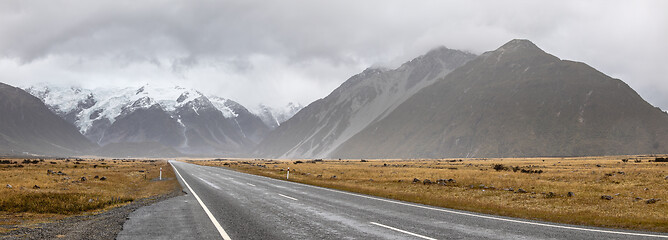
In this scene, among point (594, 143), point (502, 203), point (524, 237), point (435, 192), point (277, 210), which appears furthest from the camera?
point (594, 143)

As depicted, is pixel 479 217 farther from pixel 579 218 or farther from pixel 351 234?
pixel 351 234

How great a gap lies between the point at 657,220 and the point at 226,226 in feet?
53.2

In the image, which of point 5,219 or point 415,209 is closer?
point 5,219

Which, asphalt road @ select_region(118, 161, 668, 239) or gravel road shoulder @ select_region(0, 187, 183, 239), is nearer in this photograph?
gravel road shoulder @ select_region(0, 187, 183, 239)

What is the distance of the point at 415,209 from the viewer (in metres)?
18.5

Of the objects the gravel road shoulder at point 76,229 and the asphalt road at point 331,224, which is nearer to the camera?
the gravel road shoulder at point 76,229

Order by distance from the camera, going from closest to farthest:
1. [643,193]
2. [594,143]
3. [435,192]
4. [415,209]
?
[415,209]
[643,193]
[435,192]
[594,143]

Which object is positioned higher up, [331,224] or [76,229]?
[331,224]

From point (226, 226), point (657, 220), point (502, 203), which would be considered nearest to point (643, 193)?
point (502, 203)

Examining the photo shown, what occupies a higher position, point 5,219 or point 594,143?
point 594,143

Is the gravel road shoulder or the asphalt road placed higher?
the asphalt road

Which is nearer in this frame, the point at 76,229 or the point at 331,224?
the point at 76,229

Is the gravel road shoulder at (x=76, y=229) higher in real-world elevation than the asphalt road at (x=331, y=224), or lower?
lower

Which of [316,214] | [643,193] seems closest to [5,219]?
[316,214]
